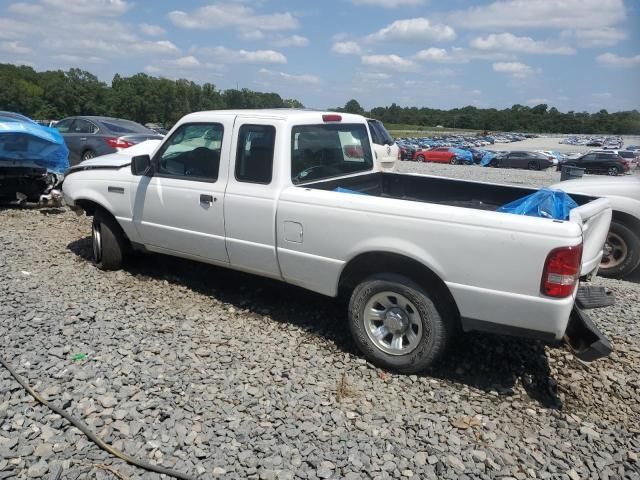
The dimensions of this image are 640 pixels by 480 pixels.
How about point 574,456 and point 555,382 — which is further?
point 555,382

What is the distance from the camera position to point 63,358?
3818 millimetres

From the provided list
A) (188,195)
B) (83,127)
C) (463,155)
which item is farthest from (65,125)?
(463,155)

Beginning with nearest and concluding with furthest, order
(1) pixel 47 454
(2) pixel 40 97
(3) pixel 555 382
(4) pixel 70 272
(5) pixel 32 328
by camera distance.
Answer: (1) pixel 47 454, (3) pixel 555 382, (5) pixel 32 328, (4) pixel 70 272, (2) pixel 40 97

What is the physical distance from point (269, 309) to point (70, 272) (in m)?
2.49

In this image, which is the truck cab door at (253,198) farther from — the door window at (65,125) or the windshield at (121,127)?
the door window at (65,125)

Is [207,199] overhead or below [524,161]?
overhead

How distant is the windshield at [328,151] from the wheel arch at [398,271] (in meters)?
0.97

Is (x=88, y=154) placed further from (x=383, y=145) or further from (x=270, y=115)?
(x=270, y=115)

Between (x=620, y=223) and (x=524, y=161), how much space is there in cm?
3251

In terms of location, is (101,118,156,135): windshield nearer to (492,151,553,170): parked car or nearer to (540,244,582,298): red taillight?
(540,244,582,298): red taillight


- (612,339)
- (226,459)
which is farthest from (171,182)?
(612,339)

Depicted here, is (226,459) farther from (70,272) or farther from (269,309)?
(70,272)

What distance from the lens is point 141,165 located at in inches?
194

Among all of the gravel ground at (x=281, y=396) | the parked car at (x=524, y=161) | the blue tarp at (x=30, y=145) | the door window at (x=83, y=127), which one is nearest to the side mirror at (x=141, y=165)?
the gravel ground at (x=281, y=396)
